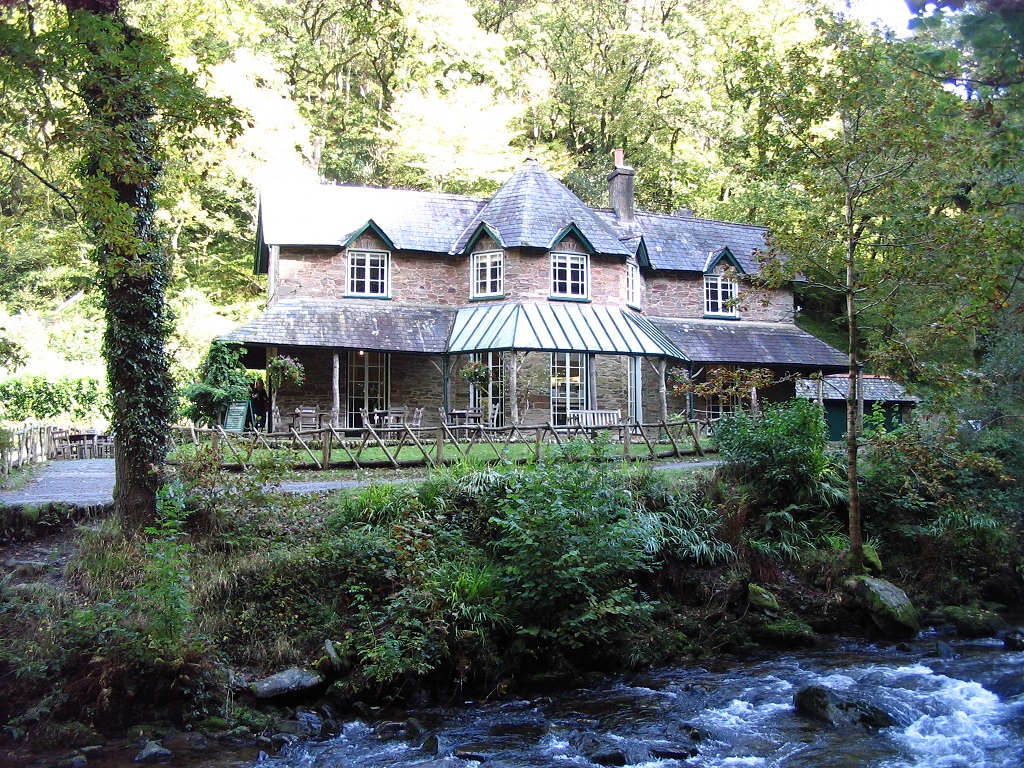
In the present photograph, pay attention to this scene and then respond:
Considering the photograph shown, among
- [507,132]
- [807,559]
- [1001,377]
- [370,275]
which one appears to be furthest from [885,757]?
[507,132]

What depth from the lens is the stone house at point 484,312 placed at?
22203mm

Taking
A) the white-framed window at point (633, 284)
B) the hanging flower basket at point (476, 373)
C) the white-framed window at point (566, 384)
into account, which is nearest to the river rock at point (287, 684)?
the hanging flower basket at point (476, 373)

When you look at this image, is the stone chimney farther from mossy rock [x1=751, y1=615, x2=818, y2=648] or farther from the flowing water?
the flowing water

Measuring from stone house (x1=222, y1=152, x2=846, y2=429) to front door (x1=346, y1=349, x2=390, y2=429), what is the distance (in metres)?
0.04

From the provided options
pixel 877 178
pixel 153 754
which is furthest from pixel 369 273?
pixel 153 754

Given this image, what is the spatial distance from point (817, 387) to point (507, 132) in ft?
54.9

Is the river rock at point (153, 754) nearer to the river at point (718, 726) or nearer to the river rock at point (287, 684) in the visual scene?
the river at point (718, 726)

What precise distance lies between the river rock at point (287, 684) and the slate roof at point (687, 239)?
18.7m

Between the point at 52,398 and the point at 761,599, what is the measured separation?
20.4 metres

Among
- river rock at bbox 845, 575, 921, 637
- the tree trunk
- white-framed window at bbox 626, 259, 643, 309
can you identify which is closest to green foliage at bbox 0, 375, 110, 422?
white-framed window at bbox 626, 259, 643, 309

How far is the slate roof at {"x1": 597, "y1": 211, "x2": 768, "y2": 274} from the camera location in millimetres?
26359

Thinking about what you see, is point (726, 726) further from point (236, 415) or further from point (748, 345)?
point (748, 345)

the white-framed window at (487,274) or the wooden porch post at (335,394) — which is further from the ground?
the white-framed window at (487,274)

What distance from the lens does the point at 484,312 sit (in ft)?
76.6
